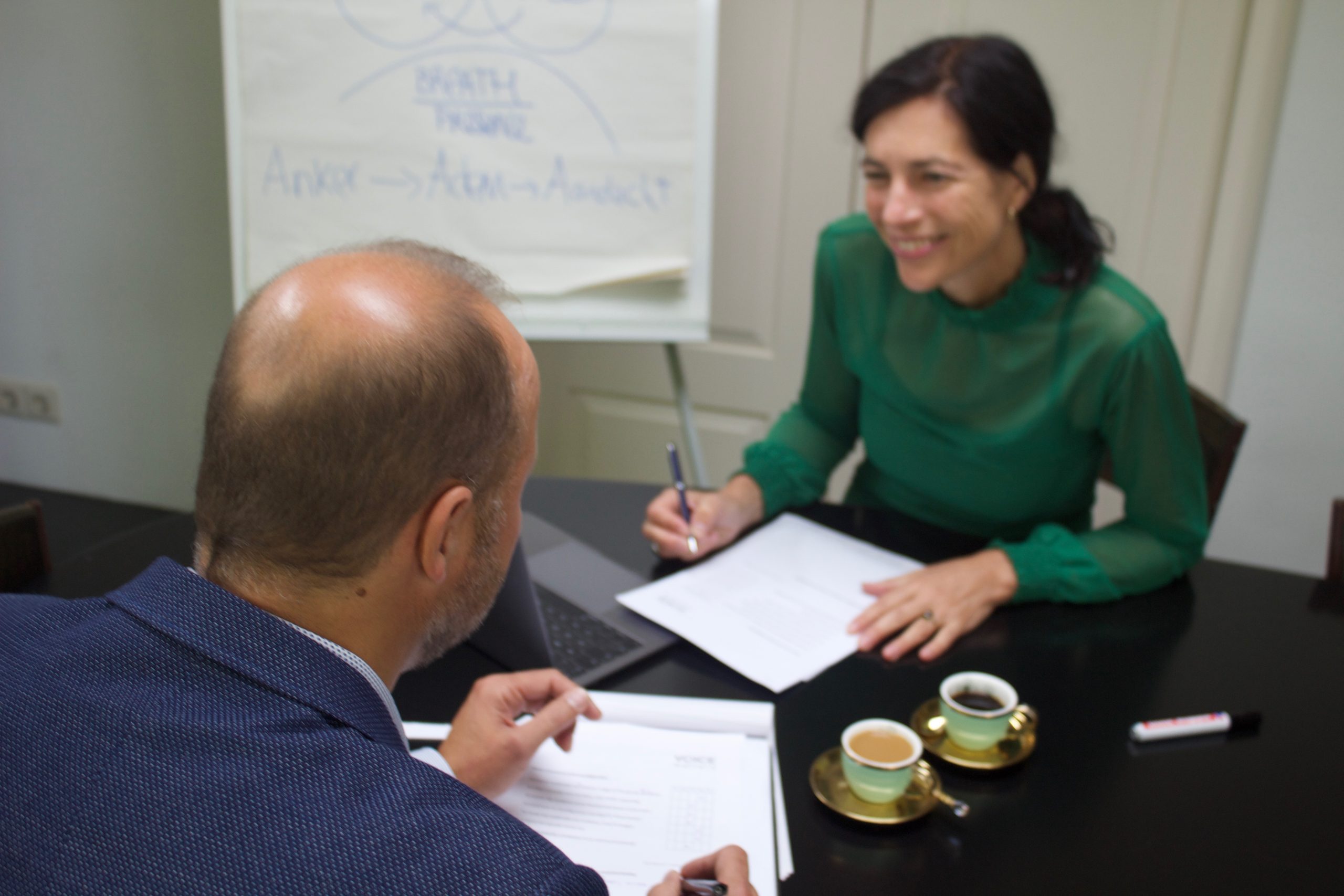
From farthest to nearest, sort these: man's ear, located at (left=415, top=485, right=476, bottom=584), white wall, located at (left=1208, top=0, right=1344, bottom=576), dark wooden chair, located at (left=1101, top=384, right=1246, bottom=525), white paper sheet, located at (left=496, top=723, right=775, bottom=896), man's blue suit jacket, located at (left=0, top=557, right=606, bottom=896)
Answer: white wall, located at (left=1208, top=0, right=1344, bottom=576) < dark wooden chair, located at (left=1101, top=384, right=1246, bottom=525) < white paper sheet, located at (left=496, top=723, right=775, bottom=896) < man's ear, located at (left=415, top=485, right=476, bottom=584) < man's blue suit jacket, located at (left=0, top=557, right=606, bottom=896)

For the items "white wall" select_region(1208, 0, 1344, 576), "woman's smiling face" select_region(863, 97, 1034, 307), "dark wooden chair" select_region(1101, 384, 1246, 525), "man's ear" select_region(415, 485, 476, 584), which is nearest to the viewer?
"man's ear" select_region(415, 485, 476, 584)

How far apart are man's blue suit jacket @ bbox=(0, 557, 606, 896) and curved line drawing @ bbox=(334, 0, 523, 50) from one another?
5.06 feet

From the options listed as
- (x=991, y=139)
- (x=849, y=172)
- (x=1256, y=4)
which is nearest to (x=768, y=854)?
(x=991, y=139)

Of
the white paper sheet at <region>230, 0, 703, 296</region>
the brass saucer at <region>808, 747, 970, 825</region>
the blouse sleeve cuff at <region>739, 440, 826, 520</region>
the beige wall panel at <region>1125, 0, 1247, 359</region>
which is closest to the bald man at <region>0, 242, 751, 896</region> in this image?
the brass saucer at <region>808, 747, 970, 825</region>

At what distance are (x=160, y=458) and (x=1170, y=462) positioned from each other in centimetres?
279

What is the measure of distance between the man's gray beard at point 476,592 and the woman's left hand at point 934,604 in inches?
21.0

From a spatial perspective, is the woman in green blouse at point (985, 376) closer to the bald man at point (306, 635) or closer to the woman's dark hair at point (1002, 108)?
the woman's dark hair at point (1002, 108)

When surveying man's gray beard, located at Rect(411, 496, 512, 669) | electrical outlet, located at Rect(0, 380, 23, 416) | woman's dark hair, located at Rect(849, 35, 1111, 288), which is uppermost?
woman's dark hair, located at Rect(849, 35, 1111, 288)

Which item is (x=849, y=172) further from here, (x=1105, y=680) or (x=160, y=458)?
(x=160, y=458)

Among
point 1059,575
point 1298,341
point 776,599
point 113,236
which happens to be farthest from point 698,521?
point 113,236

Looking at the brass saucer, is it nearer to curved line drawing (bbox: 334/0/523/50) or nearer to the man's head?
the man's head

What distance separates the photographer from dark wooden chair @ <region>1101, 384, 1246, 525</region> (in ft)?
4.75

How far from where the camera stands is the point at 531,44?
1857 millimetres

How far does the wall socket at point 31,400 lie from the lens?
296 cm
